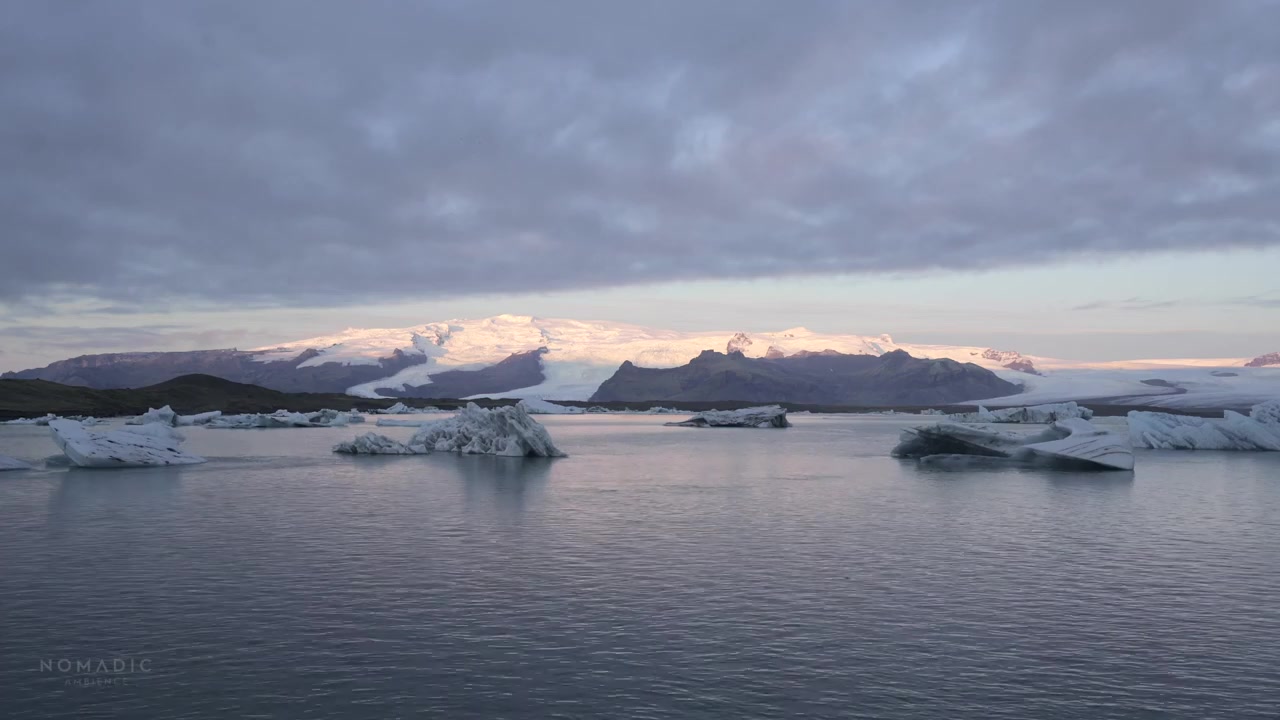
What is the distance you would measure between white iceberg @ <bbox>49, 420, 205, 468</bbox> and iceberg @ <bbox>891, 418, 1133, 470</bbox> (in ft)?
94.6

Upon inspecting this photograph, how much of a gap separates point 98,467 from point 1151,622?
34.7 meters

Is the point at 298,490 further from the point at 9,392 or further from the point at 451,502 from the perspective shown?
the point at 9,392

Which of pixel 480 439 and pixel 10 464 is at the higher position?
pixel 480 439

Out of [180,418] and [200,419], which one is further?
[180,418]

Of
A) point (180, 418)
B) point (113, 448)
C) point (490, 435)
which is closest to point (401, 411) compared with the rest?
point (180, 418)

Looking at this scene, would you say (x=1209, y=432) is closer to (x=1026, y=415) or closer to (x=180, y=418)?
(x=1026, y=415)

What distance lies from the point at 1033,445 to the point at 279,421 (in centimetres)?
6675

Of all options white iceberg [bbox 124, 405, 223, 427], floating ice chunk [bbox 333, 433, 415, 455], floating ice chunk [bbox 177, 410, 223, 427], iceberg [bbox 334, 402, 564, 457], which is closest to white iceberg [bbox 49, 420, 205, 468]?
floating ice chunk [bbox 333, 433, 415, 455]

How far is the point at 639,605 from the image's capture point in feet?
42.1

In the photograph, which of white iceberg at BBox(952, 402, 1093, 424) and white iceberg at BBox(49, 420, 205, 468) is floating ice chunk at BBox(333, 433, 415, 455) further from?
white iceberg at BBox(952, 402, 1093, 424)

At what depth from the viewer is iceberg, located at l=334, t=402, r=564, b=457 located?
43.1 metres

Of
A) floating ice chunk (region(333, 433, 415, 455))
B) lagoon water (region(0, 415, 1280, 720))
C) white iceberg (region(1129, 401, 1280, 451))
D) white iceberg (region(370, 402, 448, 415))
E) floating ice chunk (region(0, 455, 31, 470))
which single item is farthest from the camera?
white iceberg (region(370, 402, 448, 415))

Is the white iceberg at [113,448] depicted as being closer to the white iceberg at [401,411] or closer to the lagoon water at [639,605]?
the lagoon water at [639,605]

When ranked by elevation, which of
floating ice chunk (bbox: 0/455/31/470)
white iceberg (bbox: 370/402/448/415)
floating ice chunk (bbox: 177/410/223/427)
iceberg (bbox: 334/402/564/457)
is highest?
white iceberg (bbox: 370/402/448/415)
